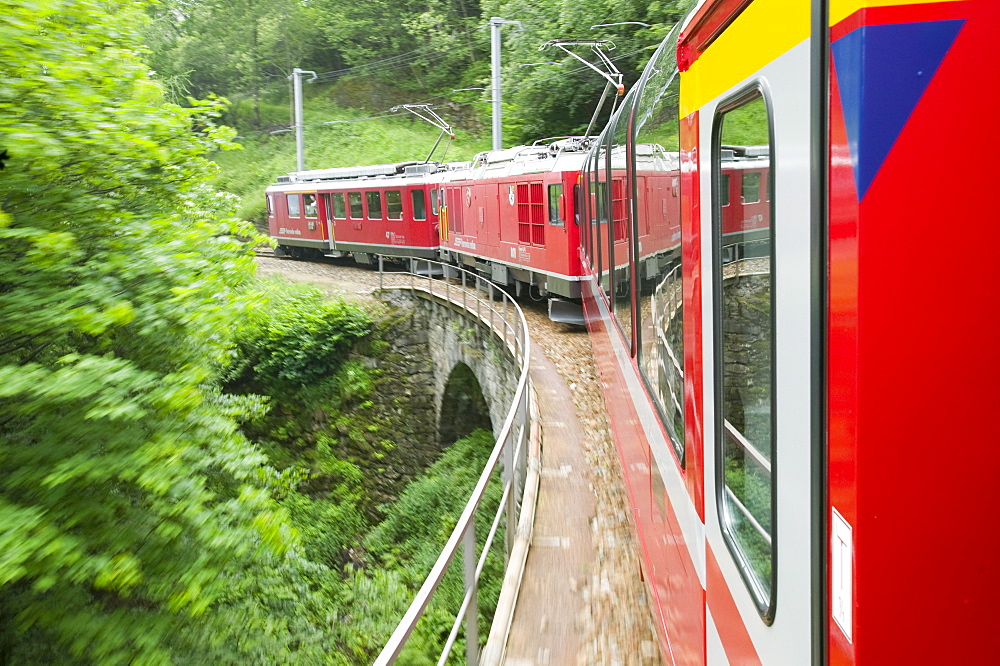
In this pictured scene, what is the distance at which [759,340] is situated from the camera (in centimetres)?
228

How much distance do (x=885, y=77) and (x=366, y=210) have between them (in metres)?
28.2

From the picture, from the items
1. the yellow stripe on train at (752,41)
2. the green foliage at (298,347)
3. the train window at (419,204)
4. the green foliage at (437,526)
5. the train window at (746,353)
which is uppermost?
the train window at (419,204)

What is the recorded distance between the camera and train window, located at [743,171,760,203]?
89.2 inches

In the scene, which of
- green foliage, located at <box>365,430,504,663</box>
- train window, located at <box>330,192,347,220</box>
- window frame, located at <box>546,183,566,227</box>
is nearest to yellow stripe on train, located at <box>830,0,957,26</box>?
green foliage, located at <box>365,430,504,663</box>

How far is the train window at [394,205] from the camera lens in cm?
2750

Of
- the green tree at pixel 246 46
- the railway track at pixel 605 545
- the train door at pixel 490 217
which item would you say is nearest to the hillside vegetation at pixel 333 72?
the green tree at pixel 246 46

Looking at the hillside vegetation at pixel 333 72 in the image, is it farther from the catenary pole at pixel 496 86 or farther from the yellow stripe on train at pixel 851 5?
the yellow stripe on train at pixel 851 5

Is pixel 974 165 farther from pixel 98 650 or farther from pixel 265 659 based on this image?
pixel 265 659

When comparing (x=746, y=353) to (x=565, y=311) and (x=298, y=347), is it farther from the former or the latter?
(x=298, y=347)

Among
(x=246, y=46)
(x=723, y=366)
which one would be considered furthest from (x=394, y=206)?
(x=246, y=46)

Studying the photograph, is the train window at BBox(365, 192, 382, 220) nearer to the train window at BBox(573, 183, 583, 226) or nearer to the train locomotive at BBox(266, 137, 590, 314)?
the train locomotive at BBox(266, 137, 590, 314)

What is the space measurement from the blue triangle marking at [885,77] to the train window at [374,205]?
2733 cm

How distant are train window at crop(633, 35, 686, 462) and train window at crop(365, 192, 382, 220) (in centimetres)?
2335

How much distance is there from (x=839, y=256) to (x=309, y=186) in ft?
108
